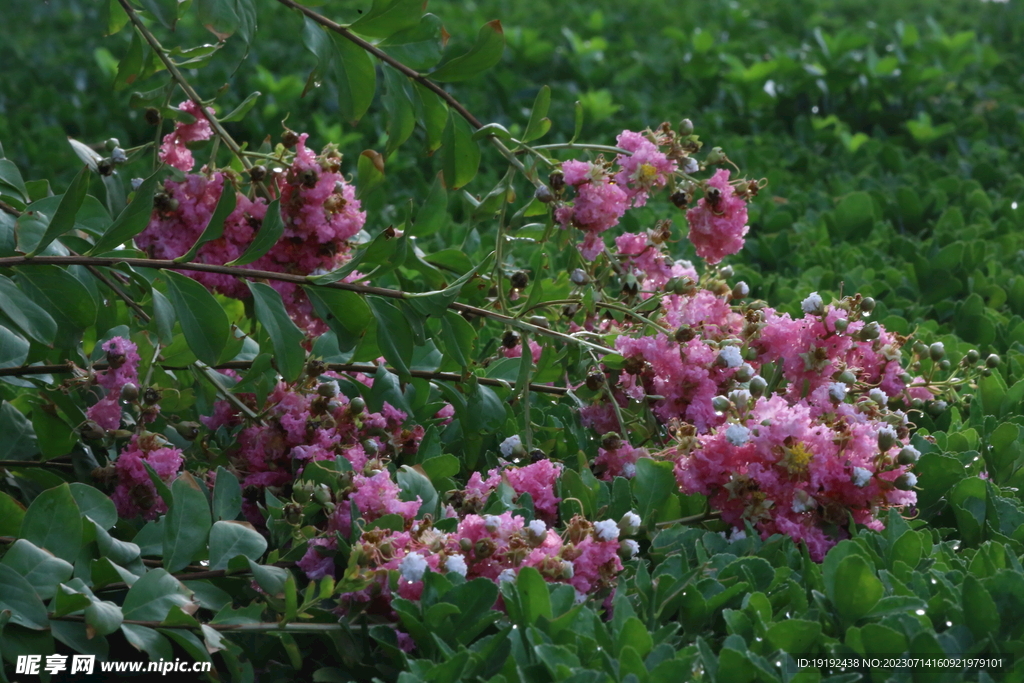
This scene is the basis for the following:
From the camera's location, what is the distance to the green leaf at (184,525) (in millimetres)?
1572

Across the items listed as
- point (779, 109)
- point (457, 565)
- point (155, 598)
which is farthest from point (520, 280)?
point (779, 109)

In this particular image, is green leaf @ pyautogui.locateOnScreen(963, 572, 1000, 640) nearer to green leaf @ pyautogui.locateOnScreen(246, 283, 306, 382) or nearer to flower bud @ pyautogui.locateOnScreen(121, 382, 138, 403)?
green leaf @ pyautogui.locateOnScreen(246, 283, 306, 382)

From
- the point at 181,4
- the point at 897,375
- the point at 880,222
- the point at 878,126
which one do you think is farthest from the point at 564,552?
the point at 878,126

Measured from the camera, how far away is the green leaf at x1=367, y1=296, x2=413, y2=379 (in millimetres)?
1800

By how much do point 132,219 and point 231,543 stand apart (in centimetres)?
55

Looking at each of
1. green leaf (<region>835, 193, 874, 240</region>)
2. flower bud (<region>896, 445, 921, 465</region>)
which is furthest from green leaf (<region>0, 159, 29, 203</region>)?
green leaf (<region>835, 193, 874, 240</region>)

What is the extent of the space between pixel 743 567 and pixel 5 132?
4032 millimetres

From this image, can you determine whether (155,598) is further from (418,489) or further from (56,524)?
(418,489)

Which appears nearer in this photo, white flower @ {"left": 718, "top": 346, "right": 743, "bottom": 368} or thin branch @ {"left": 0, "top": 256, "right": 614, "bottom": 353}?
thin branch @ {"left": 0, "top": 256, "right": 614, "bottom": 353}

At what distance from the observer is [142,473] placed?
1792mm

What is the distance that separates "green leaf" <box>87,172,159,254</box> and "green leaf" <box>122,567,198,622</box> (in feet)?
1.81

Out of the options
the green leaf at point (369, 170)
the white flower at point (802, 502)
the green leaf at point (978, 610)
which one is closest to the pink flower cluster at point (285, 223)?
the green leaf at point (369, 170)

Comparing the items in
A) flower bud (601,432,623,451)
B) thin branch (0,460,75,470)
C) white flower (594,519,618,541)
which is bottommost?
thin branch (0,460,75,470)

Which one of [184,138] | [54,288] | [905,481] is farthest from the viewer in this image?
[184,138]
